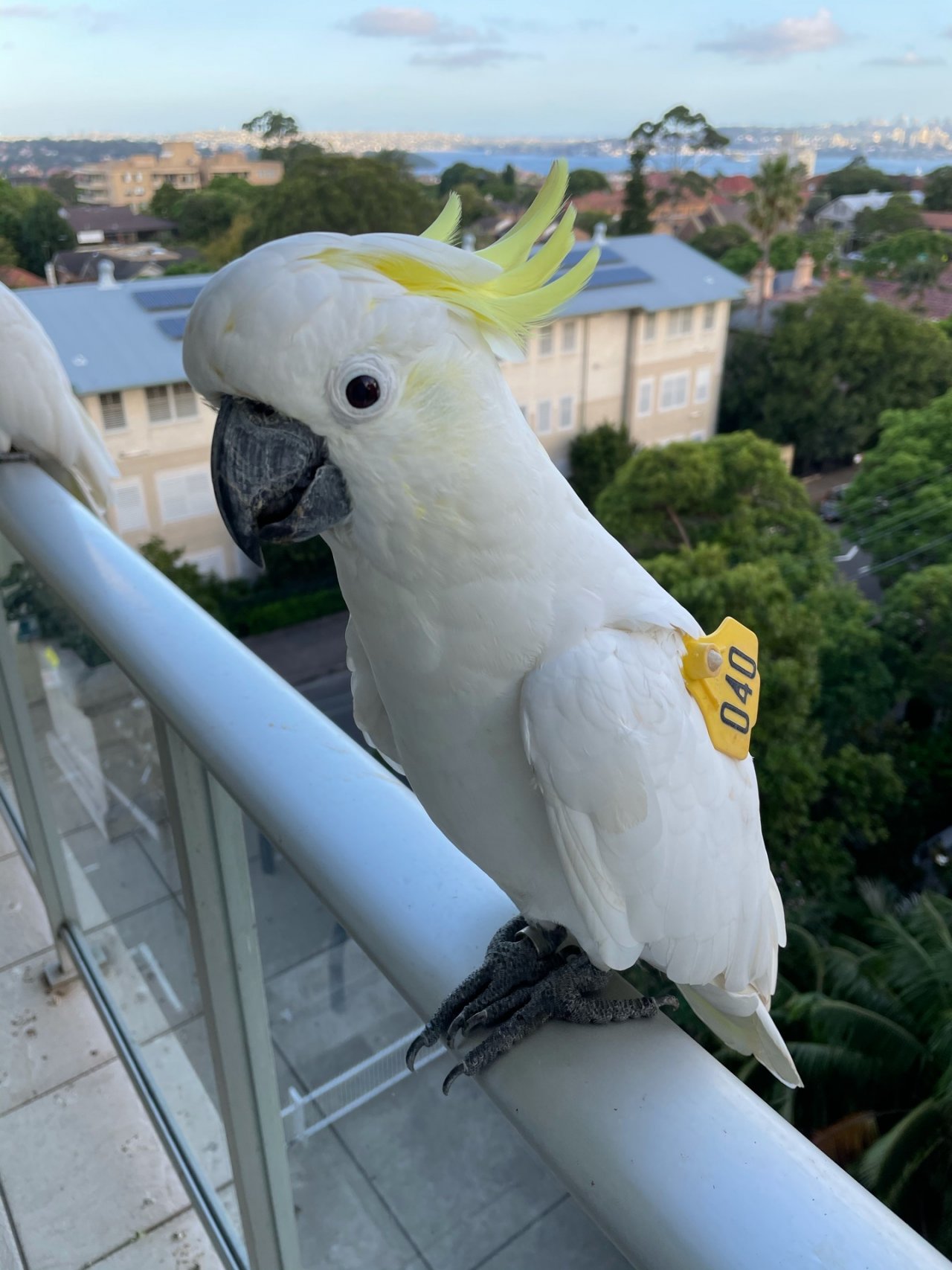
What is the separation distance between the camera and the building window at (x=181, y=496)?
7.69 m

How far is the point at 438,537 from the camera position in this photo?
1.93ft

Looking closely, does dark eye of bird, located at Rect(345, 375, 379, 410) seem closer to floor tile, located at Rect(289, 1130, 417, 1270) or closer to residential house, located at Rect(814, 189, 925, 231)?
floor tile, located at Rect(289, 1130, 417, 1270)

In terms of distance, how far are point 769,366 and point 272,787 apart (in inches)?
489

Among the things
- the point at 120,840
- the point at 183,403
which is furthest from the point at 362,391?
the point at 183,403

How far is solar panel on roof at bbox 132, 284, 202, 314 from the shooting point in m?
7.65

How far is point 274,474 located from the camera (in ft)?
1.82

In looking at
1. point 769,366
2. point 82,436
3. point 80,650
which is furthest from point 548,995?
point 769,366

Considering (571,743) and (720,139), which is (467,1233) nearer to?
(571,743)

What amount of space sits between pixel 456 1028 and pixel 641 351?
10782 millimetres

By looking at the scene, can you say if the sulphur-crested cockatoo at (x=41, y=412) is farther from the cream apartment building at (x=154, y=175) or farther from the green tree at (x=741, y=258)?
the green tree at (x=741, y=258)

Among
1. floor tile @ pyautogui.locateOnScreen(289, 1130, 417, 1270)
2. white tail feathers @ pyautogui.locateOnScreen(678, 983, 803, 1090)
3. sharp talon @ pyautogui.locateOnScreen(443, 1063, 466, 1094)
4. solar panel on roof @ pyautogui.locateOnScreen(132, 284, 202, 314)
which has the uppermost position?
sharp talon @ pyautogui.locateOnScreen(443, 1063, 466, 1094)

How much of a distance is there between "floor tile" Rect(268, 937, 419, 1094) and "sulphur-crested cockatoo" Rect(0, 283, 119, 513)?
1.50 m

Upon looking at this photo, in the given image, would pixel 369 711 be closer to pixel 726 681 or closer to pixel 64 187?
pixel 726 681

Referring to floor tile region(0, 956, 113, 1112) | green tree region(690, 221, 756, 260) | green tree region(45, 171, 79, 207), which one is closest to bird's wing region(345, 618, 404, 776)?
floor tile region(0, 956, 113, 1112)
